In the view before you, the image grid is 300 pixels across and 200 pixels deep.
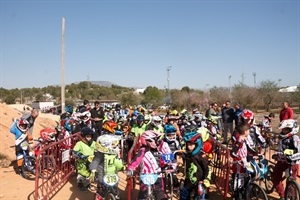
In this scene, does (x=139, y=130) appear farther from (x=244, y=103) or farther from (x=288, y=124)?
(x=244, y=103)

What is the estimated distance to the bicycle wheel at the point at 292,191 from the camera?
549cm

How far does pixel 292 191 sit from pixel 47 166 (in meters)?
5.79

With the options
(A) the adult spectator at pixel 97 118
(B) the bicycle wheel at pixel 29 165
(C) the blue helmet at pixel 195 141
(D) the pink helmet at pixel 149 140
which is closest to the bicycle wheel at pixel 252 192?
(C) the blue helmet at pixel 195 141

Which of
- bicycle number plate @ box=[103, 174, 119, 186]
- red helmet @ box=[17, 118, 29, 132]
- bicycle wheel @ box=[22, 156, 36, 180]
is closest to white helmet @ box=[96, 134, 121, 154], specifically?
bicycle number plate @ box=[103, 174, 119, 186]

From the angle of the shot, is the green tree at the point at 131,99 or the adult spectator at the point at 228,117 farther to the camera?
the green tree at the point at 131,99

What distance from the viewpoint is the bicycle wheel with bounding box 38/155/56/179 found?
729 cm

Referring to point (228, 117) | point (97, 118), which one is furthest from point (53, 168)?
point (228, 117)

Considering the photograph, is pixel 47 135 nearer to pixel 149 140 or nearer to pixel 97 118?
pixel 97 118

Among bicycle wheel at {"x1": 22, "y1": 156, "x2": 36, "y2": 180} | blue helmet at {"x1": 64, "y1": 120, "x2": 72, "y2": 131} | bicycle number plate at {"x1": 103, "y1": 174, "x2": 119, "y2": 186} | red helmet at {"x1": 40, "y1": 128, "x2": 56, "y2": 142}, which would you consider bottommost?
bicycle wheel at {"x1": 22, "y1": 156, "x2": 36, "y2": 180}

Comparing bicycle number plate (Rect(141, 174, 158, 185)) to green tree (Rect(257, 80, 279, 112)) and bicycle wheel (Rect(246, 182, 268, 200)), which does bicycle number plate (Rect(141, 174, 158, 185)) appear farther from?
green tree (Rect(257, 80, 279, 112))

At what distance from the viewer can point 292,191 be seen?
568 centimetres

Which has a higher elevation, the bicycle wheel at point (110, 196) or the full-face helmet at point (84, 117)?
the full-face helmet at point (84, 117)

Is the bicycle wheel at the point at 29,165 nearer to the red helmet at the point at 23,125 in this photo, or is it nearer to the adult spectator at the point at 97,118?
the red helmet at the point at 23,125

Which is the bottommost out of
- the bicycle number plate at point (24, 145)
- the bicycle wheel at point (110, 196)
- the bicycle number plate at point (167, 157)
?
the bicycle wheel at point (110, 196)
